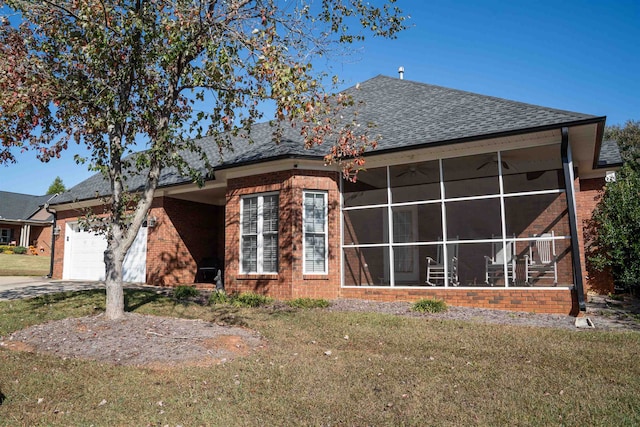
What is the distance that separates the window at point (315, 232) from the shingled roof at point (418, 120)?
1.13 meters

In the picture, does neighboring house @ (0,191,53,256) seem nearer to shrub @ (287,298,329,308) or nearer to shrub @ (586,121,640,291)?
shrub @ (287,298,329,308)

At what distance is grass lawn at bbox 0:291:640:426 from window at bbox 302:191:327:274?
3611 millimetres

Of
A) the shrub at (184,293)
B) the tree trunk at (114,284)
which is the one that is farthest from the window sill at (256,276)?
the tree trunk at (114,284)

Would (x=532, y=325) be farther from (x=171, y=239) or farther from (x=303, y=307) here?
(x=171, y=239)

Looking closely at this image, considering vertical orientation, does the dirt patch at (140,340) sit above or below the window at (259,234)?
below

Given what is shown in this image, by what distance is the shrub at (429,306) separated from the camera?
9.03 meters

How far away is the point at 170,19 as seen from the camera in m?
7.54

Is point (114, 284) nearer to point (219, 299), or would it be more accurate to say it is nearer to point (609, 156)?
point (219, 299)

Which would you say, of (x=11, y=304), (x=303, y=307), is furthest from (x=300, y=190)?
(x=11, y=304)

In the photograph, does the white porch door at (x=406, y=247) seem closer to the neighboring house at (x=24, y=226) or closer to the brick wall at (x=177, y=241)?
the brick wall at (x=177, y=241)

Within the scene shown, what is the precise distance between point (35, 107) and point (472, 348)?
830 centimetres

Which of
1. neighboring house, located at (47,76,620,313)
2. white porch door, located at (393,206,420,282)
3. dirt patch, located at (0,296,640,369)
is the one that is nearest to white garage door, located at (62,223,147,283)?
neighboring house, located at (47,76,620,313)

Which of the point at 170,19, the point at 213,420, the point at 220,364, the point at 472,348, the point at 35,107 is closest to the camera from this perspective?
the point at 213,420

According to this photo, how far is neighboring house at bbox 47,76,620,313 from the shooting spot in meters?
9.58
